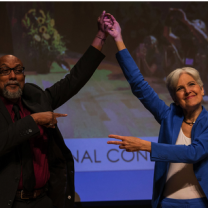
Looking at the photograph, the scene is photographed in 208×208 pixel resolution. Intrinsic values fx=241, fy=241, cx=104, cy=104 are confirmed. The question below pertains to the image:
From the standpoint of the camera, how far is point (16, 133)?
1266 mm

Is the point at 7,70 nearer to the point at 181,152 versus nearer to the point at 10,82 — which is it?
the point at 10,82

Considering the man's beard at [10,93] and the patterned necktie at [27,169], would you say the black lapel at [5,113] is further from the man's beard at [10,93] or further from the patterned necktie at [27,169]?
the patterned necktie at [27,169]

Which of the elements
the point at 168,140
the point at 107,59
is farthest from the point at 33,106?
the point at 107,59

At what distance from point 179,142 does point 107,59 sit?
6.68ft

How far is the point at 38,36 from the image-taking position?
3035 millimetres

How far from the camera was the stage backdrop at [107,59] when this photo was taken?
2.95m

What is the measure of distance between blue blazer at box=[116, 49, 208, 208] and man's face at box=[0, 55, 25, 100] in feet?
2.03

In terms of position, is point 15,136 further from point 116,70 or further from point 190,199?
point 116,70

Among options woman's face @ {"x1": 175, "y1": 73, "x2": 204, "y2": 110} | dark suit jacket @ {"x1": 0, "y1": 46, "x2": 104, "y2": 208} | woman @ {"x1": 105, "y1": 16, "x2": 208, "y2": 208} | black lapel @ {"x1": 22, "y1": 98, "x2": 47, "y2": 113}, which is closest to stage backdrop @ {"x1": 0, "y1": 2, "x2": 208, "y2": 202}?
dark suit jacket @ {"x1": 0, "y1": 46, "x2": 104, "y2": 208}

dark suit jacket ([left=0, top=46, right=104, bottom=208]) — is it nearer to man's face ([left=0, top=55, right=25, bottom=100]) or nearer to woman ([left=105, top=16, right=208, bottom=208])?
man's face ([left=0, top=55, right=25, bottom=100])

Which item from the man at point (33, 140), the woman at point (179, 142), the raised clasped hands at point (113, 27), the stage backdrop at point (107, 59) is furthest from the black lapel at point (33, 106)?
the stage backdrop at point (107, 59)

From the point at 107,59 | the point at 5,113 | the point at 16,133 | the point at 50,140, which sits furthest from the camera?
the point at 107,59

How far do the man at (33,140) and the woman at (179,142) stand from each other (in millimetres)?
393

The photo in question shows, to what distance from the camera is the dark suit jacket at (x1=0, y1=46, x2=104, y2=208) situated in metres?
1.28
